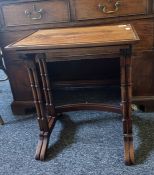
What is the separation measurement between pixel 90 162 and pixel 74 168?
9cm

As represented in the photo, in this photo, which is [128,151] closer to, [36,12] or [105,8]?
[105,8]

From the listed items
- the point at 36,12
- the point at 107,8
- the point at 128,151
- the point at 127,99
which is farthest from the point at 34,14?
the point at 128,151

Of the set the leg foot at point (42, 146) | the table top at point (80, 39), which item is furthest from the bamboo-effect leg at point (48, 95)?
the table top at point (80, 39)

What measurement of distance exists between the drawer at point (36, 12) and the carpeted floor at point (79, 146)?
65 centimetres

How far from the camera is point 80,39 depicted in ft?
3.51

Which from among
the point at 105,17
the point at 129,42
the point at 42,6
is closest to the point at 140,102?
the point at 105,17

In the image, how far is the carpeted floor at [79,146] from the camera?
118 cm

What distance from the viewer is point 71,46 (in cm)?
100

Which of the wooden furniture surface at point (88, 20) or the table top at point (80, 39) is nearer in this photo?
the table top at point (80, 39)

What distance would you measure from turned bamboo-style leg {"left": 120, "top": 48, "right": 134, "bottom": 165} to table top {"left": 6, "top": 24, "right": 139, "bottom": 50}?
0.24 ft

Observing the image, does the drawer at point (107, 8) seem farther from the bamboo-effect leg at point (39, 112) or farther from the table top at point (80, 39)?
the bamboo-effect leg at point (39, 112)

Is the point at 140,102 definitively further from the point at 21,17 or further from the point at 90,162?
the point at 21,17

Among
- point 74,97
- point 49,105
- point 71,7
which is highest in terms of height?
point 71,7

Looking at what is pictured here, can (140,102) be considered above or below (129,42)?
below
